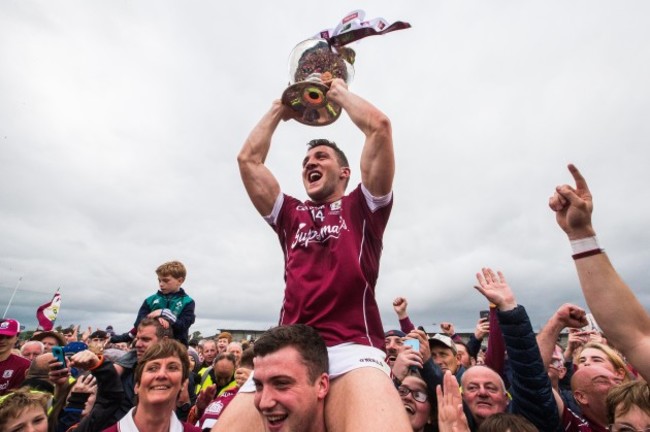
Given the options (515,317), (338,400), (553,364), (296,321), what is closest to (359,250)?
(296,321)

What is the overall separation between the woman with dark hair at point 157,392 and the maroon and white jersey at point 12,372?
11.7 feet

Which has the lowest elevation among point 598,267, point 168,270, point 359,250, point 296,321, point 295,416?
point 295,416

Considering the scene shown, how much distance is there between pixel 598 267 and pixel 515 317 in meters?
1.37

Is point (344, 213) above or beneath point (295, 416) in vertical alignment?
above

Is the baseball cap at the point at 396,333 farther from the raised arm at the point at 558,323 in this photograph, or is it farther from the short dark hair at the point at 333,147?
the short dark hair at the point at 333,147

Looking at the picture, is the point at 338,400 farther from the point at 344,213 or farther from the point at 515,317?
the point at 515,317

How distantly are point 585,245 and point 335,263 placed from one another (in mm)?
1715

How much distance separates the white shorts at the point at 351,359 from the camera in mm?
2326

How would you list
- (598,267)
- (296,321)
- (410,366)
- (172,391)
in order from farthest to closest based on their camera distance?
(410,366) → (172,391) → (296,321) → (598,267)

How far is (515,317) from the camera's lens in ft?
12.2

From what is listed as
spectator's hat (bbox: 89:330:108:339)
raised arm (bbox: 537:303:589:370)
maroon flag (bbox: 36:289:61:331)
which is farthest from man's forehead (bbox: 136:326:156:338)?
maroon flag (bbox: 36:289:61:331)

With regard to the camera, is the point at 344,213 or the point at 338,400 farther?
the point at 344,213

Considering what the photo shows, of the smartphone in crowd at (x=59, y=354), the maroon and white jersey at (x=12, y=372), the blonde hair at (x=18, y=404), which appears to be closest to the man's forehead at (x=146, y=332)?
the smartphone in crowd at (x=59, y=354)

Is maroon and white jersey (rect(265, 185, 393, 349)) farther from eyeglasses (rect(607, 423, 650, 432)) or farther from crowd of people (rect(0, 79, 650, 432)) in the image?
eyeglasses (rect(607, 423, 650, 432))
